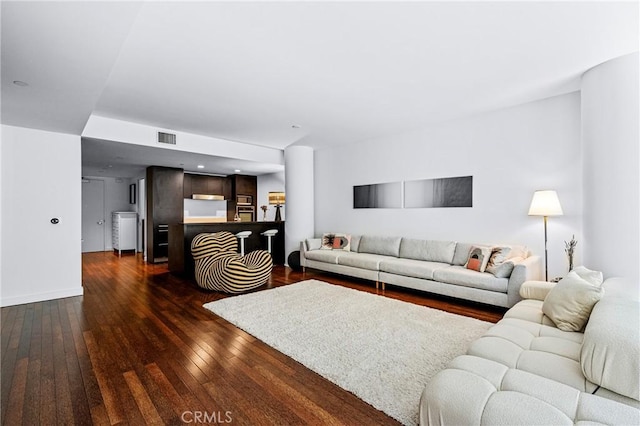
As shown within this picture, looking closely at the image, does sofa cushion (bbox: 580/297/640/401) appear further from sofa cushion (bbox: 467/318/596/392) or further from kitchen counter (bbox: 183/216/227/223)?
kitchen counter (bbox: 183/216/227/223)

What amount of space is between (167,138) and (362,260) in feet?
12.9

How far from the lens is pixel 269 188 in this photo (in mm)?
9242

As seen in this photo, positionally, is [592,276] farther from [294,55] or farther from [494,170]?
[294,55]

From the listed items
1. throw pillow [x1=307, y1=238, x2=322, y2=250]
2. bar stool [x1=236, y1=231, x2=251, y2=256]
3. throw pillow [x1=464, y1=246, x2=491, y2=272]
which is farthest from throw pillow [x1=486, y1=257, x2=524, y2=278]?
bar stool [x1=236, y1=231, x2=251, y2=256]

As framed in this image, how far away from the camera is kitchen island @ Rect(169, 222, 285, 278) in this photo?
5.83 metres

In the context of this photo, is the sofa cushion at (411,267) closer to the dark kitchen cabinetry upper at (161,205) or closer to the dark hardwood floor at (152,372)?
the dark hardwood floor at (152,372)

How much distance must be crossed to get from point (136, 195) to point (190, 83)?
722 centimetres

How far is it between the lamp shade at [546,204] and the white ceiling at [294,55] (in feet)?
4.11

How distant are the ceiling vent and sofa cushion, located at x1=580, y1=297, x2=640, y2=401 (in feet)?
19.0

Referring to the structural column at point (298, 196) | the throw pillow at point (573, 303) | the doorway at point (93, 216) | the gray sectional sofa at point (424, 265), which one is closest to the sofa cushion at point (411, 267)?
the gray sectional sofa at point (424, 265)

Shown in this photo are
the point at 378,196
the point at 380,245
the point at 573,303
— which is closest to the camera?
the point at 573,303

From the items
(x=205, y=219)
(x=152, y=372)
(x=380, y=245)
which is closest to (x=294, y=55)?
(x=152, y=372)

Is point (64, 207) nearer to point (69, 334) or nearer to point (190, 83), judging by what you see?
point (69, 334)

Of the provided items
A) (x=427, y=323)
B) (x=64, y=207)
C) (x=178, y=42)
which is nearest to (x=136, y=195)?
(x=64, y=207)
